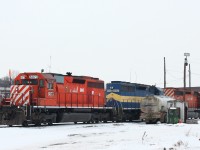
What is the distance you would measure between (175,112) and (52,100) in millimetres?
11952

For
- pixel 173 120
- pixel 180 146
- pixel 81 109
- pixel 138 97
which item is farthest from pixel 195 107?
pixel 180 146

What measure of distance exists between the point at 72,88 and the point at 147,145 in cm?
1525

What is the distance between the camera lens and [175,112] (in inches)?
1309

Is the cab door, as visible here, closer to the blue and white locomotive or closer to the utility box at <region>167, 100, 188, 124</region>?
the blue and white locomotive

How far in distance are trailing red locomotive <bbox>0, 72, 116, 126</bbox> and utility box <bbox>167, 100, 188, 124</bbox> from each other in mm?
5621

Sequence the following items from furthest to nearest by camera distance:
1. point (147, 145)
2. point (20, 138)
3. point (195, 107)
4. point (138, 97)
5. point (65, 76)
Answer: point (195, 107) < point (138, 97) < point (65, 76) < point (20, 138) < point (147, 145)

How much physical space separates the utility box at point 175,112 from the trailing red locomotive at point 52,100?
221 inches

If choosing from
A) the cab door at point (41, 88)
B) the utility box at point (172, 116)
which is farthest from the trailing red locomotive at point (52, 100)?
the utility box at point (172, 116)

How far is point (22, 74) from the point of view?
26.6 m

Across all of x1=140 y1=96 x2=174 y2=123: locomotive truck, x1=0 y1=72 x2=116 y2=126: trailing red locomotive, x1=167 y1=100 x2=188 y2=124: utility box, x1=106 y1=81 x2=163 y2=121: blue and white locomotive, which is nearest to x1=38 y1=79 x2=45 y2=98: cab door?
x1=0 y1=72 x2=116 y2=126: trailing red locomotive

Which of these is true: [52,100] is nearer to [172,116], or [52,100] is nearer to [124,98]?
[124,98]

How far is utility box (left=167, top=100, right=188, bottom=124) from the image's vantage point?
33.0 metres

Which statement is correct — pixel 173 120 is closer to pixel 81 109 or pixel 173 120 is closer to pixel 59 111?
pixel 81 109

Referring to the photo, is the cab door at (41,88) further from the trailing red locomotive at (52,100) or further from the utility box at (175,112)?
the utility box at (175,112)
